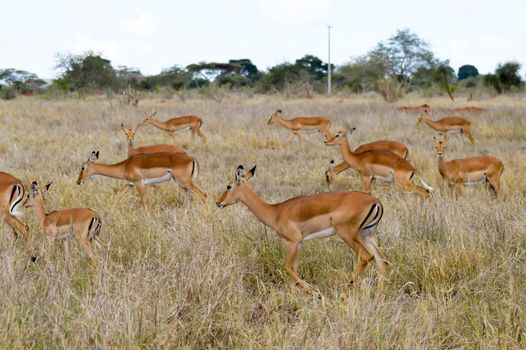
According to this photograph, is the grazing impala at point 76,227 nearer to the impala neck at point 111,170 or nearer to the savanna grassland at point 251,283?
the savanna grassland at point 251,283

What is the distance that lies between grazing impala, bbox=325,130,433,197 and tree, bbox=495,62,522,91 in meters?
29.3

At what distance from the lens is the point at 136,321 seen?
2.83 meters

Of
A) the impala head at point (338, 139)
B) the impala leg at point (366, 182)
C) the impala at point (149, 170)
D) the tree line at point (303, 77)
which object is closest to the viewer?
the impala at point (149, 170)

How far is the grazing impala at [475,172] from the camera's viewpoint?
272 inches

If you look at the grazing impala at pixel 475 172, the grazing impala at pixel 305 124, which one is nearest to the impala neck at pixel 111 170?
the grazing impala at pixel 475 172

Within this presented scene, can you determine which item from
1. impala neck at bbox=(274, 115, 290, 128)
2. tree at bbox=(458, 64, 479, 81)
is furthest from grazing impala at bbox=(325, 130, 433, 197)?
tree at bbox=(458, 64, 479, 81)

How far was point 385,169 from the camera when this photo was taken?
23.0ft

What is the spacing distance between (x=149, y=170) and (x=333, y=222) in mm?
3246

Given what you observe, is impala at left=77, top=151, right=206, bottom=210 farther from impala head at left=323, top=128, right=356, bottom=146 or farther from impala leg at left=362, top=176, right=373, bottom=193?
impala head at left=323, top=128, right=356, bottom=146

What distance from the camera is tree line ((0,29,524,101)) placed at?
3169cm

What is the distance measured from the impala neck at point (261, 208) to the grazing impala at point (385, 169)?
9.38 ft

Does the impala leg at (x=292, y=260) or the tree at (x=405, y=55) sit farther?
the tree at (x=405, y=55)

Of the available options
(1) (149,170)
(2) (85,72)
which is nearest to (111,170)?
(1) (149,170)

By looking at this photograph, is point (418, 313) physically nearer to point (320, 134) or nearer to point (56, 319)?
point (56, 319)
